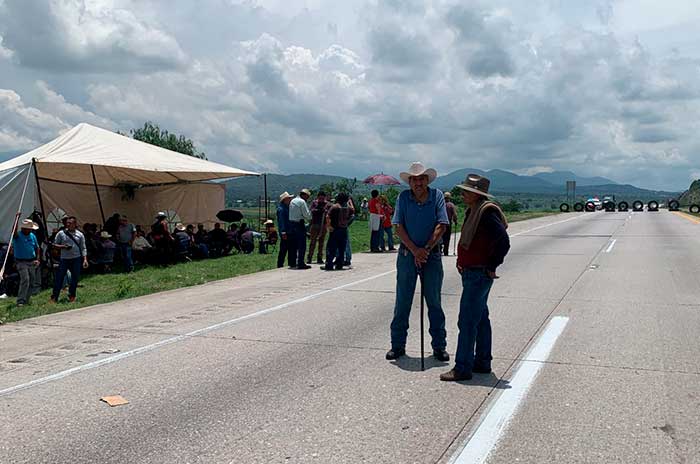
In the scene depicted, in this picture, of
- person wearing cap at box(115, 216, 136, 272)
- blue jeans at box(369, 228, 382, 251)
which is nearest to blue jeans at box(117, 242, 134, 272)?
person wearing cap at box(115, 216, 136, 272)

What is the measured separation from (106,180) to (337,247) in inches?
429

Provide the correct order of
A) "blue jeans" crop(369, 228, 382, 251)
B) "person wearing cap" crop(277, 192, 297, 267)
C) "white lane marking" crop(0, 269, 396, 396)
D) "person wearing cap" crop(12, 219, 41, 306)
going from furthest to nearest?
1. "blue jeans" crop(369, 228, 382, 251)
2. "person wearing cap" crop(277, 192, 297, 267)
3. "person wearing cap" crop(12, 219, 41, 306)
4. "white lane marking" crop(0, 269, 396, 396)

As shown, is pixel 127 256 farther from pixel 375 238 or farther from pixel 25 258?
pixel 375 238

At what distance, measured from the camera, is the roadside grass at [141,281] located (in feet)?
37.2

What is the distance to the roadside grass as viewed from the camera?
11.3 metres

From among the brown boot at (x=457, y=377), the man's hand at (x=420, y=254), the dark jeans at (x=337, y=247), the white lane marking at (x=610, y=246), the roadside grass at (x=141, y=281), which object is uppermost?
the man's hand at (x=420, y=254)

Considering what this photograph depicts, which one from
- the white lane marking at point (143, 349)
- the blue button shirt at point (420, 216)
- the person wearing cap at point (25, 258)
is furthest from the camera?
the person wearing cap at point (25, 258)

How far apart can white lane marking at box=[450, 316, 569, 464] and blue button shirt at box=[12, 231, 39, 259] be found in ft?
29.0

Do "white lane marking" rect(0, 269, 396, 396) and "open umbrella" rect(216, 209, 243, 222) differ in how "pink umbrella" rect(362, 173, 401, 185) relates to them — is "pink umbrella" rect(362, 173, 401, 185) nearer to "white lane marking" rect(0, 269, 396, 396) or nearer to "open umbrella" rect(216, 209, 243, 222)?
"open umbrella" rect(216, 209, 243, 222)

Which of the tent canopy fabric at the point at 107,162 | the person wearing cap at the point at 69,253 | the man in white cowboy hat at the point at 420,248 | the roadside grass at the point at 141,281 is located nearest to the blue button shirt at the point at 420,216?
the man in white cowboy hat at the point at 420,248

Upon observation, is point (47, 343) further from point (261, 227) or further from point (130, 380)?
point (261, 227)

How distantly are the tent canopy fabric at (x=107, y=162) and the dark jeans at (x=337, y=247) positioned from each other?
18.1 feet

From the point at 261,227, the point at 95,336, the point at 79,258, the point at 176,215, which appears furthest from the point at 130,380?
the point at 261,227

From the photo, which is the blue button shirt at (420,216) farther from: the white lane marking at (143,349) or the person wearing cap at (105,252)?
the person wearing cap at (105,252)
